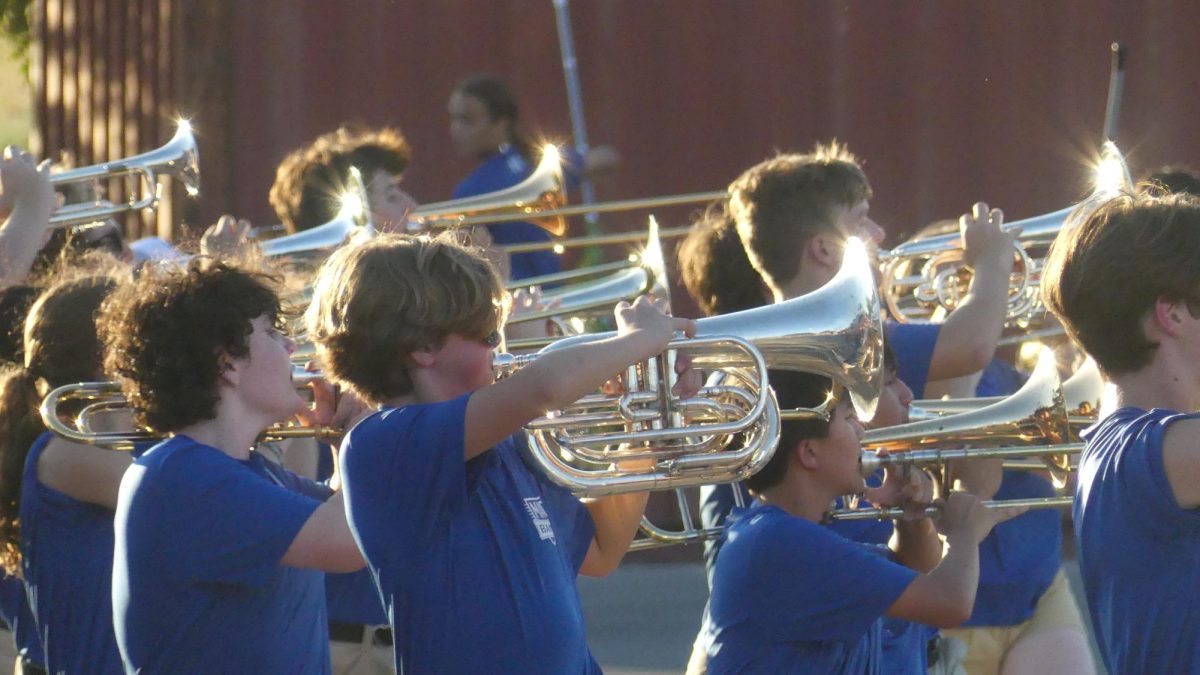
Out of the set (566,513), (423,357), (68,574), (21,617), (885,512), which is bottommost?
(21,617)

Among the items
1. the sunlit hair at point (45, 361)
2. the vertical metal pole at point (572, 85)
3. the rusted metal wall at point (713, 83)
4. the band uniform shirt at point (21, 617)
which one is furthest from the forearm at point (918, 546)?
the vertical metal pole at point (572, 85)

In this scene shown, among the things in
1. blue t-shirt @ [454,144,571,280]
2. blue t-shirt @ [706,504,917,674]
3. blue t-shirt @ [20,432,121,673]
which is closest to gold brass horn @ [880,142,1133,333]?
blue t-shirt @ [706,504,917,674]

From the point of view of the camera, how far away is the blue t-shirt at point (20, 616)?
12.8 feet

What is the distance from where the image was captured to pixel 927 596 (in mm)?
3328

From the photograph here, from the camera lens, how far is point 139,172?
5742 millimetres

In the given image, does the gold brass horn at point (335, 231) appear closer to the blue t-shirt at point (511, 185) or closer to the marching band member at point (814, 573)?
the blue t-shirt at point (511, 185)

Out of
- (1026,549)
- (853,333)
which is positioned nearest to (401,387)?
(853,333)

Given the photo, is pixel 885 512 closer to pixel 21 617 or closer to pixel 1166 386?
pixel 1166 386

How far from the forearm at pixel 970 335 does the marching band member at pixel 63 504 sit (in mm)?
1795

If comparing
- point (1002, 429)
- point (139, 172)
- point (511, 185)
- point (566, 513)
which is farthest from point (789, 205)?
point (511, 185)

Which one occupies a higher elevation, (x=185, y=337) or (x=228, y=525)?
(x=185, y=337)

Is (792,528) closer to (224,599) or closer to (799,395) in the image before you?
(799,395)

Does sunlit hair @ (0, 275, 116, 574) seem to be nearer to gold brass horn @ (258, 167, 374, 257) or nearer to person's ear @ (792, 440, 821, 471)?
person's ear @ (792, 440, 821, 471)

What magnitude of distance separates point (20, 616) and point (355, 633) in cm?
78
